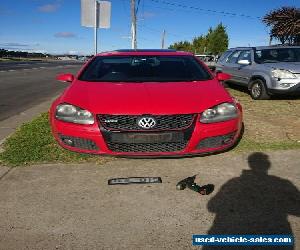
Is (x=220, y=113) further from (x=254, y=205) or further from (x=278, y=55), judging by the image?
(x=278, y=55)

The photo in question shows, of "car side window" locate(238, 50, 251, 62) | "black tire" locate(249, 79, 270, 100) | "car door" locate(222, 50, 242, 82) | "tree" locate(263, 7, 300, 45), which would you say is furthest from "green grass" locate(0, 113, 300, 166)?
"tree" locate(263, 7, 300, 45)

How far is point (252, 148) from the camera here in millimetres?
5285

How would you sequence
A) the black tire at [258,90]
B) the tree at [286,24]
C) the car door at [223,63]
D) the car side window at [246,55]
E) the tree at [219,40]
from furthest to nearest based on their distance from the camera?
1. the tree at [219,40]
2. the tree at [286,24]
3. the car door at [223,63]
4. the car side window at [246,55]
5. the black tire at [258,90]

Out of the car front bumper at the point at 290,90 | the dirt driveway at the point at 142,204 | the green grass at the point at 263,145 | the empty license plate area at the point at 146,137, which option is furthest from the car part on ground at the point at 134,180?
the car front bumper at the point at 290,90

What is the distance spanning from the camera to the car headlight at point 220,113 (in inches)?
167

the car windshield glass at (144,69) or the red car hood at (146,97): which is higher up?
the car windshield glass at (144,69)

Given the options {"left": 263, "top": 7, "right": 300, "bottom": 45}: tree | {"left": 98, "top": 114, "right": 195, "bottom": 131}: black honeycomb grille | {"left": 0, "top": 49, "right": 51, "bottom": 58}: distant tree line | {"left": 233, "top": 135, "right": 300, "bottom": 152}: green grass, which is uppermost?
{"left": 263, "top": 7, "right": 300, "bottom": 45}: tree

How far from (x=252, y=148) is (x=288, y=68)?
4.79 metres

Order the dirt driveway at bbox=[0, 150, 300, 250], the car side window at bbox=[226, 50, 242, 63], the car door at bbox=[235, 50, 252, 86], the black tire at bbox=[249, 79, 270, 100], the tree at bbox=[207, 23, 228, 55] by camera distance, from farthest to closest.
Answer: the tree at bbox=[207, 23, 228, 55] < the car side window at bbox=[226, 50, 242, 63] < the car door at bbox=[235, 50, 252, 86] < the black tire at bbox=[249, 79, 270, 100] < the dirt driveway at bbox=[0, 150, 300, 250]

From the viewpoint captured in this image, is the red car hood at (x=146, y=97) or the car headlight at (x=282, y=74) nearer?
the red car hood at (x=146, y=97)

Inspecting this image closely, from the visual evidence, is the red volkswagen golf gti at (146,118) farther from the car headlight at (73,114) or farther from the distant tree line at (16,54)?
the distant tree line at (16,54)

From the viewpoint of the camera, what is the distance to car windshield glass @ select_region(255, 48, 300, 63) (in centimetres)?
1023

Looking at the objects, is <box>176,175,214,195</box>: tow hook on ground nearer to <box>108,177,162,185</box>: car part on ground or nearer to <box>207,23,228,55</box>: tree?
<box>108,177,162,185</box>: car part on ground

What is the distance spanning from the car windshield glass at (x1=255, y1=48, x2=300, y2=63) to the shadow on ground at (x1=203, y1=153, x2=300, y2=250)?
669 cm
